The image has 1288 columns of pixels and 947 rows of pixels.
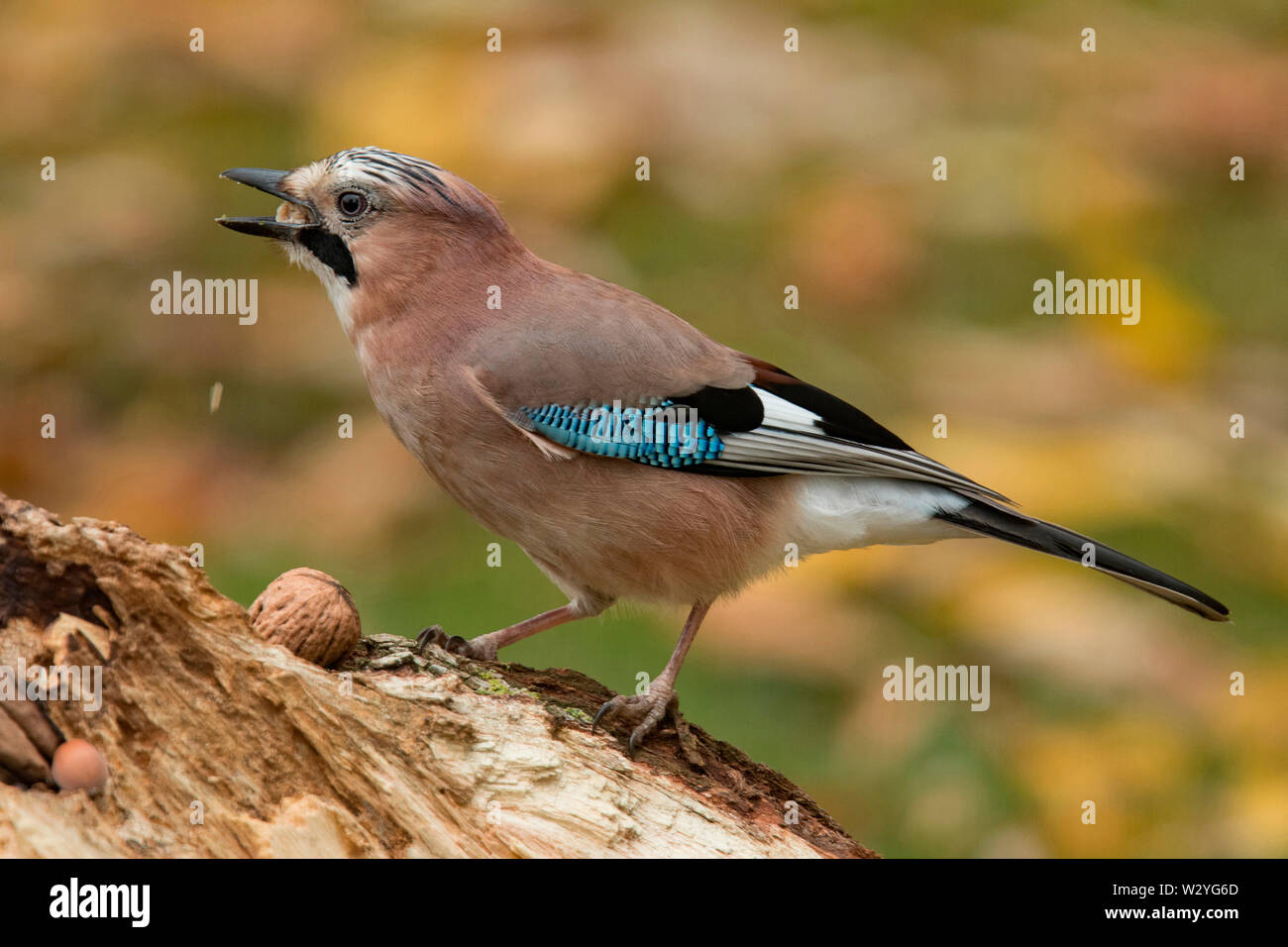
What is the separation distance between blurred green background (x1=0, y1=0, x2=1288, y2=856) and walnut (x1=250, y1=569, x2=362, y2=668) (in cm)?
115

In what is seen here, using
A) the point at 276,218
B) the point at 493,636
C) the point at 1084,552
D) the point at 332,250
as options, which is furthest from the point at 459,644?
the point at 1084,552

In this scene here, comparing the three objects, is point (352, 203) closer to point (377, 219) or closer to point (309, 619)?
point (377, 219)

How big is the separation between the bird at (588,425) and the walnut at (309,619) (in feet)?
1.75

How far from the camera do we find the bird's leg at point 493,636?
12.8 feet

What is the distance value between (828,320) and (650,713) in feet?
13.4

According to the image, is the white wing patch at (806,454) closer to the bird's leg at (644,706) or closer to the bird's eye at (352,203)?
the bird's leg at (644,706)

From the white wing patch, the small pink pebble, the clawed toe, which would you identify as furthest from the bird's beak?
the small pink pebble

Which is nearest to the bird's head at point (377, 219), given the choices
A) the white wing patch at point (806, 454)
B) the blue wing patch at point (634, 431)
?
the blue wing patch at point (634, 431)

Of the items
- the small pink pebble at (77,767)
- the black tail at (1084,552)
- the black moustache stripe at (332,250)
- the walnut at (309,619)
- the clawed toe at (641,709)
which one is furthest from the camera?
the black moustache stripe at (332,250)

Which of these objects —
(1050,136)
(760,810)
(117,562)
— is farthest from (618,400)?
(1050,136)

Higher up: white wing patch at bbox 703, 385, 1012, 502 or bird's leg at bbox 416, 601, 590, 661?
white wing patch at bbox 703, 385, 1012, 502

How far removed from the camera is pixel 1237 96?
8898 millimetres

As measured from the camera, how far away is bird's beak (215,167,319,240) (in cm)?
410

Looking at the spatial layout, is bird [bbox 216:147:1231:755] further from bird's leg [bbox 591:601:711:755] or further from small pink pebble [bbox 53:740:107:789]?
small pink pebble [bbox 53:740:107:789]
